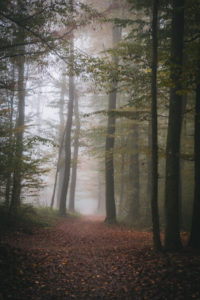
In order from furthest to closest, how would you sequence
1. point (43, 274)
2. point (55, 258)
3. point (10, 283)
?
point (55, 258), point (43, 274), point (10, 283)

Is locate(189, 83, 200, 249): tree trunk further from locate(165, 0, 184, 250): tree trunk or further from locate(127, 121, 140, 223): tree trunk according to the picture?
locate(127, 121, 140, 223): tree trunk

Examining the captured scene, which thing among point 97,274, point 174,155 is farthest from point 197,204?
point 97,274

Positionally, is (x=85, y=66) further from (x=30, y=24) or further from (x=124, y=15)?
(x=124, y=15)

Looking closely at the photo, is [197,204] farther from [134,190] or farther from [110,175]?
[134,190]

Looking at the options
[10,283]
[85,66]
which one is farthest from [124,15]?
[10,283]

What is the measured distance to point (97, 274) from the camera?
4.79 meters

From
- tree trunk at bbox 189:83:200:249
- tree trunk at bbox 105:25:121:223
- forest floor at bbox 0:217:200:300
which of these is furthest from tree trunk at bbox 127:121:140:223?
forest floor at bbox 0:217:200:300

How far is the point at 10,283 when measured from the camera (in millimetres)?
3566

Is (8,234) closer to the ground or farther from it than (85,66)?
closer to the ground

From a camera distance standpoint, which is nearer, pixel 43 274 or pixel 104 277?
pixel 43 274

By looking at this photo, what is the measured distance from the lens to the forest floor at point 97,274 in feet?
12.3

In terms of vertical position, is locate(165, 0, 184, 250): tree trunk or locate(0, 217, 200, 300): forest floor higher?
locate(165, 0, 184, 250): tree trunk

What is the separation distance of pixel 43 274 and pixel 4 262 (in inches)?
35.3

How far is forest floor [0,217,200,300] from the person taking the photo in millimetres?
3734
